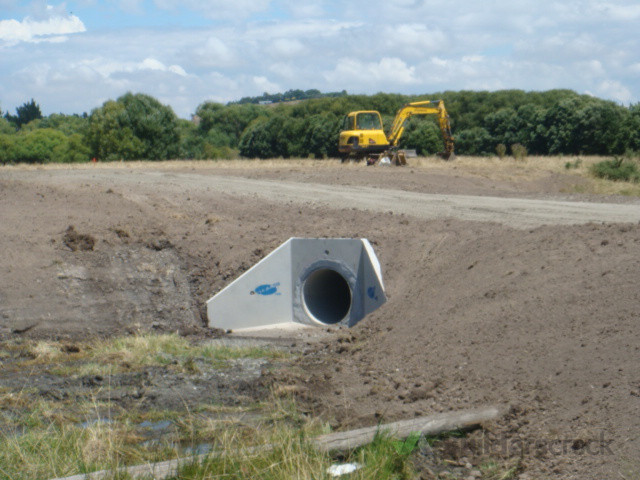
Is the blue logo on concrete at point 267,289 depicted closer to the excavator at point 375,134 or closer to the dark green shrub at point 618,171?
the dark green shrub at point 618,171

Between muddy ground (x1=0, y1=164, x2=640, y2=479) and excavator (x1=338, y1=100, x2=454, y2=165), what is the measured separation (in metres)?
10.8

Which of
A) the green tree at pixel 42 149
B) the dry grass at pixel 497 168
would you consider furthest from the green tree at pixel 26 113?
the dry grass at pixel 497 168

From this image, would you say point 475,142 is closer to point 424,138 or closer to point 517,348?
point 424,138

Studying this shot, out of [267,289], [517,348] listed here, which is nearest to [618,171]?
[267,289]

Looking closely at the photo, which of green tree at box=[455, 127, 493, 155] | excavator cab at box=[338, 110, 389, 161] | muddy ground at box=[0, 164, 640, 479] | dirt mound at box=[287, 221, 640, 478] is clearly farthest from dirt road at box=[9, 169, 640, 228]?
green tree at box=[455, 127, 493, 155]

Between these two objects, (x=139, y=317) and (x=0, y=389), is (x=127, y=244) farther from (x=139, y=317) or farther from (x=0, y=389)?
(x=0, y=389)

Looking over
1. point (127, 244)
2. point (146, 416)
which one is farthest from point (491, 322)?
point (127, 244)

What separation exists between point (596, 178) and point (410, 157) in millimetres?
8459

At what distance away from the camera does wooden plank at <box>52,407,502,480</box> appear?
513cm

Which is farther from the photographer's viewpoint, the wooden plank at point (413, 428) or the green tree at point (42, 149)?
the green tree at point (42, 149)

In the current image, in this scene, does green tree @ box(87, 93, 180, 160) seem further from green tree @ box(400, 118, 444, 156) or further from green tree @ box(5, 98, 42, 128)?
green tree @ box(5, 98, 42, 128)

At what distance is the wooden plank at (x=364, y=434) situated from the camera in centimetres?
513

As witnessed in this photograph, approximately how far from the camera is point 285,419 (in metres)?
7.67

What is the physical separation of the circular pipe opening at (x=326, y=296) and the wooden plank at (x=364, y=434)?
25.8ft
